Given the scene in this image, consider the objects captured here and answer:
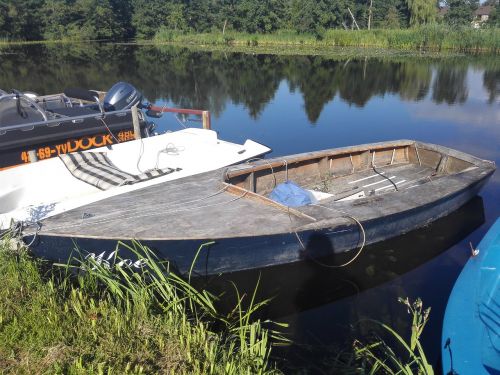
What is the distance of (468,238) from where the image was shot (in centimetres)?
699

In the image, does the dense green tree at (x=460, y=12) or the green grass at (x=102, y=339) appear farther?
the dense green tree at (x=460, y=12)

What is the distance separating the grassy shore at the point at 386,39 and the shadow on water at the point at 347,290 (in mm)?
29320

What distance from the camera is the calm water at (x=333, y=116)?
17.1ft

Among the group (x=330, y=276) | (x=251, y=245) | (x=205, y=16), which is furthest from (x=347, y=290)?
(x=205, y=16)

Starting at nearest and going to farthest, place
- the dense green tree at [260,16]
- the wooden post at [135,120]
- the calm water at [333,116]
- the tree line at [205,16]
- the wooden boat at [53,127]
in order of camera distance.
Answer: the calm water at [333,116], the wooden boat at [53,127], the wooden post at [135,120], the tree line at [205,16], the dense green tree at [260,16]

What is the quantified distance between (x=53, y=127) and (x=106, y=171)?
1.59 meters

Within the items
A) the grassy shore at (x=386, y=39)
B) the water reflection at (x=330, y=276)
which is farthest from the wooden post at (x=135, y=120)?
the grassy shore at (x=386, y=39)

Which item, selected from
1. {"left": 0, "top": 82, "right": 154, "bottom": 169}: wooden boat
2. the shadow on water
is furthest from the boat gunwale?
{"left": 0, "top": 82, "right": 154, "bottom": 169}: wooden boat

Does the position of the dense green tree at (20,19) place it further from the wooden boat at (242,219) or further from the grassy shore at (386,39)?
the wooden boat at (242,219)

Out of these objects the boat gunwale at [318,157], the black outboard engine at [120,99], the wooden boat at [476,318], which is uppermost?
the black outboard engine at [120,99]

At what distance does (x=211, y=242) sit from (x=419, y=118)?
13.1 m

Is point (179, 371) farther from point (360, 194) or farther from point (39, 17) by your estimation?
point (39, 17)

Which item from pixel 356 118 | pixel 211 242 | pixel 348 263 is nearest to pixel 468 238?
pixel 348 263

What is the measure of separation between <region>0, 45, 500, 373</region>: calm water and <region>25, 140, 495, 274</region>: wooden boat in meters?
0.40
